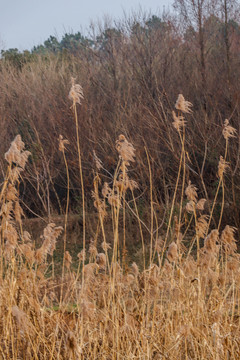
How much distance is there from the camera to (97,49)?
48.3 ft

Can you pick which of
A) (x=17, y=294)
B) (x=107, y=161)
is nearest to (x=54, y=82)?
(x=107, y=161)

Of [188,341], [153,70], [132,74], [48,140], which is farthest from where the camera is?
[132,74]

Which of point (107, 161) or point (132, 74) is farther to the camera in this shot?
point (132, 74)

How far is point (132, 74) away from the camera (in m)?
13.4

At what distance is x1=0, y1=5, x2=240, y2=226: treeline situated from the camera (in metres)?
9.62

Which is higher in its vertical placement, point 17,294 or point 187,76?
point 187,76

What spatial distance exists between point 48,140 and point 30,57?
944 centimetres

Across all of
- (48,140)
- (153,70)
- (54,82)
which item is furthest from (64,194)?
(54,82)

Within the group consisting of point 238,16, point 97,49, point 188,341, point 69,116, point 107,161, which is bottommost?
point 188,341

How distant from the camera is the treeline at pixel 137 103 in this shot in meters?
9.62

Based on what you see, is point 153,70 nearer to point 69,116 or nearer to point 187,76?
point 187,76

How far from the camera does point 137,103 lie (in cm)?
1193

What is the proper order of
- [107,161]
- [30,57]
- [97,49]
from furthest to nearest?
1. [30,57]
2. [97,49]
3. [107,161]

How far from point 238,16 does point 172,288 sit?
15.4 m
